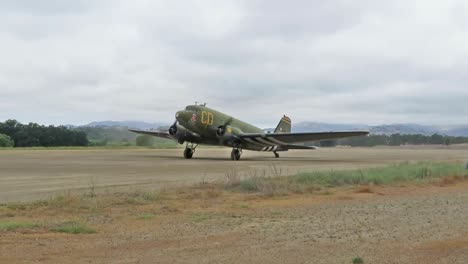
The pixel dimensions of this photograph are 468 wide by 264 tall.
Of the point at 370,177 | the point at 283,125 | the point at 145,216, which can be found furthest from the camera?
the point at 283,125

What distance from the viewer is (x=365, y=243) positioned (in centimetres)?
871

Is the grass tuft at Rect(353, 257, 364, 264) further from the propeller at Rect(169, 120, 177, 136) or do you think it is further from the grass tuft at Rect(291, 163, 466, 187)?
the propeller at Rect(169, 120, 177, 136)

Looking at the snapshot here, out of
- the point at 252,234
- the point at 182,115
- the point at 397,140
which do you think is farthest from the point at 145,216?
the point at 397,140

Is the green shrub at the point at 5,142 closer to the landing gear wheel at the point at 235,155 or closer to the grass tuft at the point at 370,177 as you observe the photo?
the landing gear wheel at the point at 235,155

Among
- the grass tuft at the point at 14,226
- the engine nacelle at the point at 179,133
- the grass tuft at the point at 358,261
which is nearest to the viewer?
the grass tuft at the point at 358,261

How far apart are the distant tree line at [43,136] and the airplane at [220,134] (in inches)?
1711

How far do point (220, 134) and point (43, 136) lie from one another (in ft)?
153

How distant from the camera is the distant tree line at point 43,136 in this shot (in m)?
79.5

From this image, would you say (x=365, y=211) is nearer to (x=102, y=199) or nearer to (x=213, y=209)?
(x=213, y=209)

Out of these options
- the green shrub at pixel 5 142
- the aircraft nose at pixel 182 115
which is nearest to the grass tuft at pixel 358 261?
the aircraft nose at pixel 182 115

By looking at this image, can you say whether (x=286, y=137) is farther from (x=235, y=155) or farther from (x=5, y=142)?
(x=5, y=142)

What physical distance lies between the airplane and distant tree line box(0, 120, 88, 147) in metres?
43.5

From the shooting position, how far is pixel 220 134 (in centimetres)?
4091

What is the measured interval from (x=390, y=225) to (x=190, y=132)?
30.5 metres
